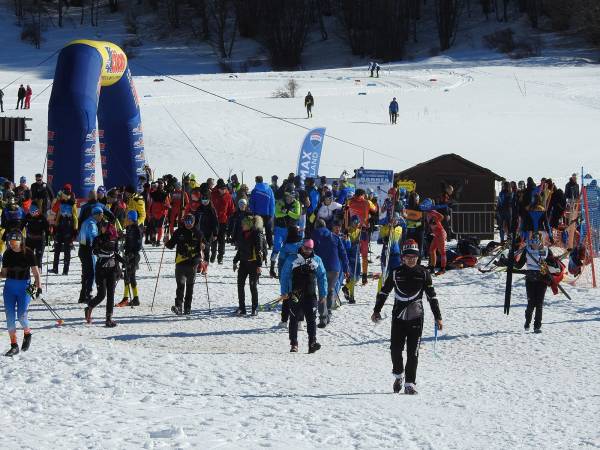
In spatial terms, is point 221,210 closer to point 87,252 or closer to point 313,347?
point 87,252

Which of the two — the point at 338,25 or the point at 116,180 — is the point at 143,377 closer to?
the point at 116,180

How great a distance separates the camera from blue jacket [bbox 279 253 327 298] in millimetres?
11971

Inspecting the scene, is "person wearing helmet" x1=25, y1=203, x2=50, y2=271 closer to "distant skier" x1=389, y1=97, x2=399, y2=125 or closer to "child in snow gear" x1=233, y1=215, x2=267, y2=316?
"child in snow gear" x1=233, y1=215, x2=267, y2=316

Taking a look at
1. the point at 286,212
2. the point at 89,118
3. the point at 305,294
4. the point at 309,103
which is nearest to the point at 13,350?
the point at 305,294

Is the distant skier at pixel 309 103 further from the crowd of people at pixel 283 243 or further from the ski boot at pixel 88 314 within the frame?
the ski boot at pixel 88 314

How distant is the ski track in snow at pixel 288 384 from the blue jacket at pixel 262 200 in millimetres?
3798

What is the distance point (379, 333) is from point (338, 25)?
76.1m

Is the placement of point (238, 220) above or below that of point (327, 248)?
above

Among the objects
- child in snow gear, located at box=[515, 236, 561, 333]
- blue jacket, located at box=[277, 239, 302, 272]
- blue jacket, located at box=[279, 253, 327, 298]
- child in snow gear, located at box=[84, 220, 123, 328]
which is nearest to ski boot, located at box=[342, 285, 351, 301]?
blue jacket, located at box=[277, 239, 302, 272]

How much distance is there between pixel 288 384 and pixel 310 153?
52.2 ft

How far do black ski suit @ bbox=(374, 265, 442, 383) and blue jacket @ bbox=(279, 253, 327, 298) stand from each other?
2268 millimetres

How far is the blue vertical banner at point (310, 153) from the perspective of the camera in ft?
83.9

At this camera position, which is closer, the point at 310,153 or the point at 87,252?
the point at 87,252

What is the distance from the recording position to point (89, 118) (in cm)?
2205
